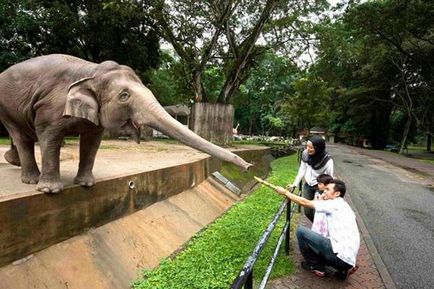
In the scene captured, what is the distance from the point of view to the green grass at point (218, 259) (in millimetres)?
4492

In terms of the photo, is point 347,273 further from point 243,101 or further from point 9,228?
point 243,101

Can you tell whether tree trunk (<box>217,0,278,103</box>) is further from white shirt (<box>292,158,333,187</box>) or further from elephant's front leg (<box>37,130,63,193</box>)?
elephant's front leg (<box>37,130,63,193</box>)

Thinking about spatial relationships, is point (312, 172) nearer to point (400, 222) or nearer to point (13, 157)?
point (400, 222)

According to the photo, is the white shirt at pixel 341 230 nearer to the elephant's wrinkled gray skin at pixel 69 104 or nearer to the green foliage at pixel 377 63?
the elephant's wrinkled gray skin at pixel 69 104

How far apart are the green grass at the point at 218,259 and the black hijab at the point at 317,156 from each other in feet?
4.53

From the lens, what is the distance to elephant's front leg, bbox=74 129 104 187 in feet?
14.3

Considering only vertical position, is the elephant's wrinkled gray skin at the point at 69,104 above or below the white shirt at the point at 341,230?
above

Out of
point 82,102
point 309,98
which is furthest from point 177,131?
point 309,98

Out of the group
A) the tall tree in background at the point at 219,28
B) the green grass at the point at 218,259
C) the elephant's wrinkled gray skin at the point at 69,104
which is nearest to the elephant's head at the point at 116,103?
the elephant's wrinkled gray skin at the point at 69,104

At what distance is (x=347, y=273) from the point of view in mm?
4656

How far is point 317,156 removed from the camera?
576 cm

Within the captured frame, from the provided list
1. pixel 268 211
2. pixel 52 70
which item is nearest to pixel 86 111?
pixel 52 70

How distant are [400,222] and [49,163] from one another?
6867 mm

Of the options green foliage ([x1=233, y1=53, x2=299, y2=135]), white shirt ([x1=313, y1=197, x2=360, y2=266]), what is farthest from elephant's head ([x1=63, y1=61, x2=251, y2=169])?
green foliage ([x1=233, y1=53, x2=299, y2=135])
